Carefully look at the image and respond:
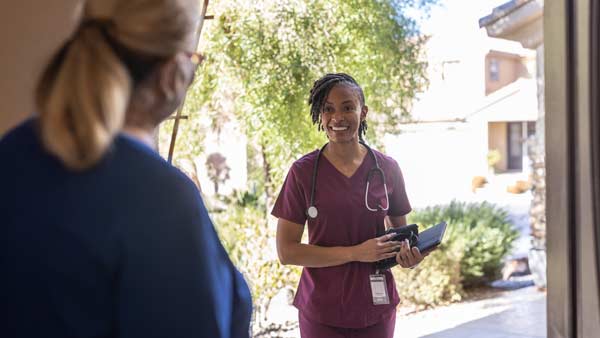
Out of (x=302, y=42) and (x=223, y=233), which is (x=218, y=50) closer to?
(x=302, y=42)

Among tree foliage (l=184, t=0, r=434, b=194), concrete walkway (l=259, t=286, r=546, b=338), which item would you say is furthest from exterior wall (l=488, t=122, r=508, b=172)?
tree foliage (l=184, t=0, r=434, b=194)

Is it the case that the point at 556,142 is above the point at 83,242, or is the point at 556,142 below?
above

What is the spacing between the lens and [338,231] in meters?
1.96

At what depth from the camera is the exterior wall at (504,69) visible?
38.8ft

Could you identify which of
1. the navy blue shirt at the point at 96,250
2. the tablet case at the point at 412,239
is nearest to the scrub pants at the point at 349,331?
the tablet case at the point at 412,239

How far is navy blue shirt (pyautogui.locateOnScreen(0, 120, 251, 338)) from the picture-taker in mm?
823

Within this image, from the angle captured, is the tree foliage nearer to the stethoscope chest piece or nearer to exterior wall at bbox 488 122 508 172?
the stethoscope chest piece

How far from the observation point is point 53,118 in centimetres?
81

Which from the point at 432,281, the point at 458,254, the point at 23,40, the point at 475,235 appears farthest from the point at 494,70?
the point at 23,40

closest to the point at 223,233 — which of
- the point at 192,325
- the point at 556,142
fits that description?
the point at 556,142

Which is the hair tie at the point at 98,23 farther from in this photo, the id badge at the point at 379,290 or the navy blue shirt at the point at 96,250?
the id badge at the point at 379,290

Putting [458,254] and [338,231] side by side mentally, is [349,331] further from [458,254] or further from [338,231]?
[458,254]

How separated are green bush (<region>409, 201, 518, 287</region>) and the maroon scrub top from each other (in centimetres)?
411

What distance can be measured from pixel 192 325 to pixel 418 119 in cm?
589
